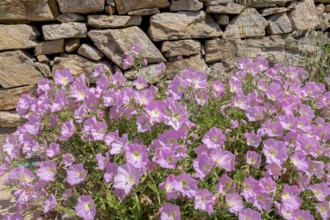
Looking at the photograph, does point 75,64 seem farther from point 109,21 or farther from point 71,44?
point 109,21

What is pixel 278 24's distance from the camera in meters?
3.81

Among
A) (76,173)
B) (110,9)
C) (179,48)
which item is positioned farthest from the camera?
(179,48)

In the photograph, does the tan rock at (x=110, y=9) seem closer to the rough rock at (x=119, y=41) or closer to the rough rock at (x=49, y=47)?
the rough rock at (x=119, y=41)

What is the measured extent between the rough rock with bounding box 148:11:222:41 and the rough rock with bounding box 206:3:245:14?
0.27 feet

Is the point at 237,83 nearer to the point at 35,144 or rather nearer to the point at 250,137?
the point at 250,137

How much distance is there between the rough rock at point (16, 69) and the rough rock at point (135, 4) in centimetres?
92

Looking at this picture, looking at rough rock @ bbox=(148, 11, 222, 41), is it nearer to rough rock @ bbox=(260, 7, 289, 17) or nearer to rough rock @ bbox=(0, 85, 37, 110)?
rough rock @ bbox=(260, 7, 289, 17)

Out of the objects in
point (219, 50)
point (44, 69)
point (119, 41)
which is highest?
point (119, 41)

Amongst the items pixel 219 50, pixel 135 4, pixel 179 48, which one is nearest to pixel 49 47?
pixel 135 4

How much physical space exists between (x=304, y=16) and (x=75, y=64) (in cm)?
244

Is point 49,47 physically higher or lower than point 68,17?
lower

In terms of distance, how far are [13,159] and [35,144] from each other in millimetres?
209

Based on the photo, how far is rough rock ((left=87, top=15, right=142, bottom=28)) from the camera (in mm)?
3180

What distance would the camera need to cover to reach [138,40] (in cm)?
329
